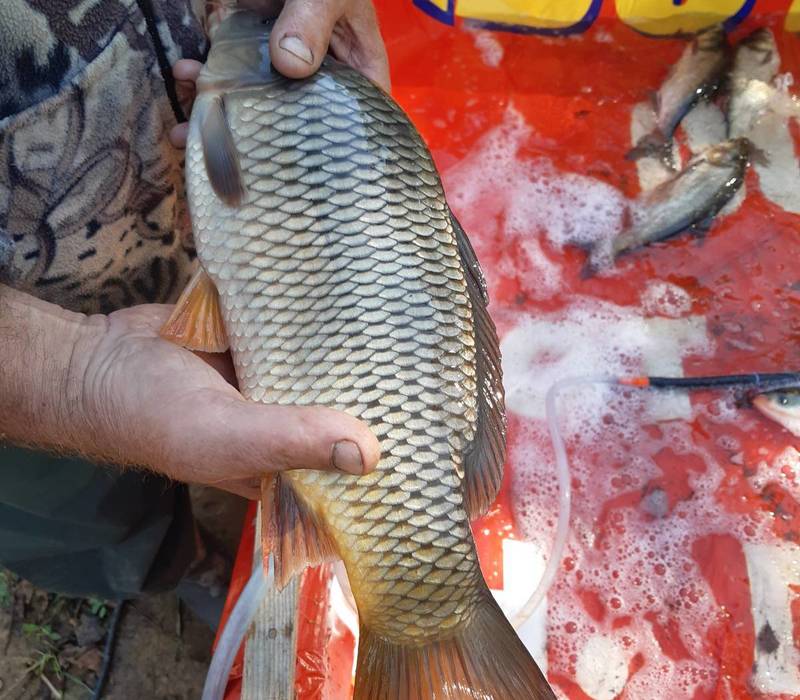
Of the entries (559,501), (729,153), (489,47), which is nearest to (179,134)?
(559,501)

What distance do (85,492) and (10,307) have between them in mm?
530

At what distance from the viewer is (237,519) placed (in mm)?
2223

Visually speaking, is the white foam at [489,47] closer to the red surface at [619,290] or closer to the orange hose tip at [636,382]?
the red surface at [619,290]

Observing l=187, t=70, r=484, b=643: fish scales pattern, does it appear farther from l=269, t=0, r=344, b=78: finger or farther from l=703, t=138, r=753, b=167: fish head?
l=703, t=138, r=753, b=167: fish head

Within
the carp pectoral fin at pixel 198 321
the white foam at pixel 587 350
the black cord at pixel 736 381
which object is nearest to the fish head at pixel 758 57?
the white foam at pixel 587 350

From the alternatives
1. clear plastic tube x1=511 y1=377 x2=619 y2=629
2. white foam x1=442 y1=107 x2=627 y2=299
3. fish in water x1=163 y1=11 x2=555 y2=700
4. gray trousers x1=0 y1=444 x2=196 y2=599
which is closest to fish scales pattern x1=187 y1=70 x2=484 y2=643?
fish in water x1=163 y1=11 x2=555 y2=700


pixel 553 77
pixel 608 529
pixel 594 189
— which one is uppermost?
pixel 553 77

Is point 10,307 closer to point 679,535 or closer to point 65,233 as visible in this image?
point 65,233

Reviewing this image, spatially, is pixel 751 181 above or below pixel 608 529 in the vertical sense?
above

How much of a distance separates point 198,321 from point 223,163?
25cm

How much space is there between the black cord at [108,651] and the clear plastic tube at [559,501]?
1113 millimetres

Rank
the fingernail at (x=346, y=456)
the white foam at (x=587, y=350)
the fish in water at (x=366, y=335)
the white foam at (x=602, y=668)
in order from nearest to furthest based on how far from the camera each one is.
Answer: the fingernail at (x=346, y=456) < the fish in water at (x=366, y=335) < the white foam at (x=602, y=668) < the white foam at (x=587, y=350)

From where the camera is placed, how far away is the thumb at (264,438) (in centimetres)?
91

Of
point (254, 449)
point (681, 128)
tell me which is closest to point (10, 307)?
point (254, 449)
